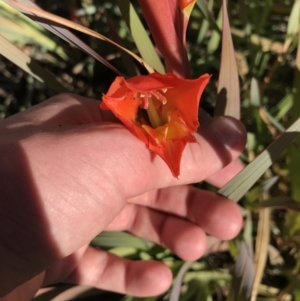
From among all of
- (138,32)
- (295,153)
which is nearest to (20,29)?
(138,32)

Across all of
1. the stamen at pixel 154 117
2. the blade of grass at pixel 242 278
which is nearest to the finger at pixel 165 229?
the blade of grass at pixel 242 278

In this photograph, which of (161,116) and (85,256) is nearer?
(161,116)

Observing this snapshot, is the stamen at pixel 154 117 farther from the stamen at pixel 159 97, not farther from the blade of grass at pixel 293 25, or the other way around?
the blade of grass at pixel 293 25

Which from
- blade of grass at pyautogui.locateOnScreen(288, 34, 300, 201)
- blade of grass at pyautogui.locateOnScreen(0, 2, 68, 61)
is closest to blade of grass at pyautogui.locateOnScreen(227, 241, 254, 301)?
blade of grass at pyautogui.locateOnScreen(288, 34, 300, 201)

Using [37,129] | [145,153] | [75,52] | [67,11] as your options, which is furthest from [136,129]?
[67,11]

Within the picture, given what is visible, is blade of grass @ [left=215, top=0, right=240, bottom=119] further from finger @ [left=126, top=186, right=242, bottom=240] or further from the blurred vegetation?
finger @ [left=126, top=186, right=242, bottom=240]

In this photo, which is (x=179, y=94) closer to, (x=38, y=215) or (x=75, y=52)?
(x=38, y=215)

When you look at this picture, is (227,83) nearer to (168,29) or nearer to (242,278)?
(168,29)
